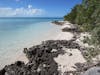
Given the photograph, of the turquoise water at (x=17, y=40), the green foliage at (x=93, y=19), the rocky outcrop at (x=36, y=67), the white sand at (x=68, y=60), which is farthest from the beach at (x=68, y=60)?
the green foliage at (x=93, y=19)

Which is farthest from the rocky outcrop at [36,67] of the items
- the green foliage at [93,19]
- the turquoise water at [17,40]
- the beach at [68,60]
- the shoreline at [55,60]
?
the green foliage at [93,19]

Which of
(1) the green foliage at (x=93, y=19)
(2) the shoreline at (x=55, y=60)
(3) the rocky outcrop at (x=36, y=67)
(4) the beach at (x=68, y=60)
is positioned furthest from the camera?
(4) the beach at (x=68, y=60)

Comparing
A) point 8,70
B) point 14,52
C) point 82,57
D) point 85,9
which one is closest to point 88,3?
point 85,9

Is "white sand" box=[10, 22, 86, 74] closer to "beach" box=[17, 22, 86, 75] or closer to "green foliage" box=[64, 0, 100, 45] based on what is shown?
"beach" box=[17, 22, 86, 75]

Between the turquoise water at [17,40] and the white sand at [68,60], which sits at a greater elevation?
the white sand at [68,60]

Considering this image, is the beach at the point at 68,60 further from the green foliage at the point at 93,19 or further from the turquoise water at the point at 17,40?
the green foliage at the point at 93,19

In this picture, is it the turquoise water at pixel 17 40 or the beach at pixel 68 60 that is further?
the turquoise water at pixel 17 40

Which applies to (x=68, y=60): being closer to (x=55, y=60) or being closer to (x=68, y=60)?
(x=68, y=60)

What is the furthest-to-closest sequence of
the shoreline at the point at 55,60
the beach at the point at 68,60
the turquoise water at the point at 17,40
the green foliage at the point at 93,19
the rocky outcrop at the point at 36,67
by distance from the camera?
1. the turquoise water at the point at 17,40
2. the beach at the point at 68,60
3. the shoreline at the point at 55,60
4. the rocky outcrop at the point at 36,67
5. the green foliage at the point at 93,19

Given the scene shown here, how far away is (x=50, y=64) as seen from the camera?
1068 centimetres

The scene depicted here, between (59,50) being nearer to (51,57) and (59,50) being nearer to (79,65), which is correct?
(51,57)

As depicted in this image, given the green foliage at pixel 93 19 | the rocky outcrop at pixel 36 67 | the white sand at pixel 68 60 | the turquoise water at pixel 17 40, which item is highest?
the green foliage at pixel 93 19

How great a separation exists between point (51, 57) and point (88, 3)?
4.80 metres

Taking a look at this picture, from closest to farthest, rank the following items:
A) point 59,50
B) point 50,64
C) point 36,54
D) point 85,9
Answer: point 85,9
point 50,64
point 36,54
point 59,50
